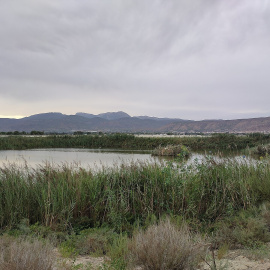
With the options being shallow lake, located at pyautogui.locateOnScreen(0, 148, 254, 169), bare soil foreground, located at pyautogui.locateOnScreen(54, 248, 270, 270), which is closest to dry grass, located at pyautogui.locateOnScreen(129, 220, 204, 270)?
bare soil foreground, located at pyautogui.locateOnScreen(54, 248, 270, 270)

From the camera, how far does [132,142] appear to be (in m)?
37.6

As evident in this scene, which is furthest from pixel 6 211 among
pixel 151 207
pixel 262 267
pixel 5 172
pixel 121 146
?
pixel 121 146

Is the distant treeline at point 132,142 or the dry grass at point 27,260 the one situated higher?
the dry grass at point 27,260

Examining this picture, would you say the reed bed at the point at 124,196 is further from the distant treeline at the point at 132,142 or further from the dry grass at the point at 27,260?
the distant treeline at the point at 132,142

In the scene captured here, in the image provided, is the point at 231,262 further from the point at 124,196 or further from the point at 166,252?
the point at 124,196

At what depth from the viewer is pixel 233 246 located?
457 centimetres

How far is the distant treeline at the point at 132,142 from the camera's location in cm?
3416

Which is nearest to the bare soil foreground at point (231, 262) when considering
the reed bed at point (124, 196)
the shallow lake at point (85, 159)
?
the reed bed at point (124, 196)

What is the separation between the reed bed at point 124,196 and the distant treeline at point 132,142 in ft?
87.4

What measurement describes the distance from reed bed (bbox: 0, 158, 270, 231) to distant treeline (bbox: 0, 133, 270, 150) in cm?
2663

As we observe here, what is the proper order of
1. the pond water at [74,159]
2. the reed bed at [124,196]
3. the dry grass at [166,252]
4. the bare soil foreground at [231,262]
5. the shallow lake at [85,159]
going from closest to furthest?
the dry grass at [166,252] < the bare soil foreground at [231,262] < the reed bed at [124,196] < the shallow lake at [85,159] < the pond water at [74,159]

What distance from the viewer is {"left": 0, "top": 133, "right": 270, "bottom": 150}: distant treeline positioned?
3416 centimetres

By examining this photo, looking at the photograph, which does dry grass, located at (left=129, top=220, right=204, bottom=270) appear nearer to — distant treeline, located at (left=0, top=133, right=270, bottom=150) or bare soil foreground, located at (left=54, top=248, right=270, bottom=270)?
bare soil foreground, located at (left=54, top=248, right=270, bottom=270)

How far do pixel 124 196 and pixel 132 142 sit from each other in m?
30.8
